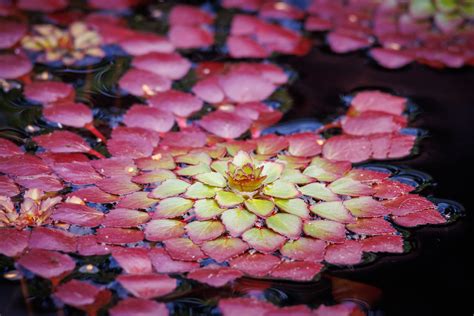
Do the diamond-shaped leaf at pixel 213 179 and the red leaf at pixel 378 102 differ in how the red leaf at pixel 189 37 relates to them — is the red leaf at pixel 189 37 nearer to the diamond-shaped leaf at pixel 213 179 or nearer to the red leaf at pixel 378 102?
the red leaf at pixel 378 102

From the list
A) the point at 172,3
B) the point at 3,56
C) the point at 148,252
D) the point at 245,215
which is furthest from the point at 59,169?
the point at 172,3

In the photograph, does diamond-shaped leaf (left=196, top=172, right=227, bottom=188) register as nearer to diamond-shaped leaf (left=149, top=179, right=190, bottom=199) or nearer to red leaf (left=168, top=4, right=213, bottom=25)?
diamond-shaped leaf (left=149, top=179, right=190, bottom=199)

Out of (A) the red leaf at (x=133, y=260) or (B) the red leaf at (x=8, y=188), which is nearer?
(A) the red leaf at (x=133, y=260)

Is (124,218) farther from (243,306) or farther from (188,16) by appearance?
(188,16)

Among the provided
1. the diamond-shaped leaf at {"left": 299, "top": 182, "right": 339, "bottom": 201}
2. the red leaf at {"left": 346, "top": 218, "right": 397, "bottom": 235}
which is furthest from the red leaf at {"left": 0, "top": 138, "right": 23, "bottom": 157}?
the red leaf at {"left": 346, "top": 218, "right": 397, "bottom": 235}

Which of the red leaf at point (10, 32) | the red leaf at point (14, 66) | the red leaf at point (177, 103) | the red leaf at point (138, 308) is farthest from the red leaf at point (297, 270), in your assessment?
the red leaf at point (10, 32)

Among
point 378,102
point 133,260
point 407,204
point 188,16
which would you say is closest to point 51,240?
point 133,260

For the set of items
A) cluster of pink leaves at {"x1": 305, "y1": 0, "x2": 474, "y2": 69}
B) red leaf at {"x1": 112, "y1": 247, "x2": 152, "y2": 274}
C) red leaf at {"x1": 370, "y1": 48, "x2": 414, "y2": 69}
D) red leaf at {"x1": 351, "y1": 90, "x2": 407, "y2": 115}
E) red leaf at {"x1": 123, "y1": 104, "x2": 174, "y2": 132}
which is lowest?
red leaf at {"x1": 112, "y1": 247, "x2": 152, "y2": 274}
